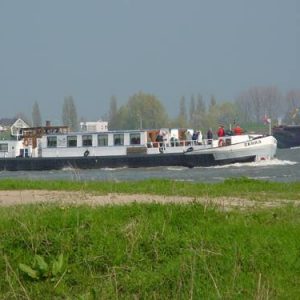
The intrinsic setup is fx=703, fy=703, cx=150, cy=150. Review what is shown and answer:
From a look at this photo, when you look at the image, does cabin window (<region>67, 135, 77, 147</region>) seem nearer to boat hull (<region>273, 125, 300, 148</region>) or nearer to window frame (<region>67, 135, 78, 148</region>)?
window frame (<region>67, 135, 78, 148</region>)

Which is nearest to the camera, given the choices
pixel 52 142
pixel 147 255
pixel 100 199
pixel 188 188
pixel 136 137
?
pixel 147 255

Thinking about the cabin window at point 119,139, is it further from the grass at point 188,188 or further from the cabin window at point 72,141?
the grass at point 188,188

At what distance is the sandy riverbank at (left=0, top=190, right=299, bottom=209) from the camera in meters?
11.9

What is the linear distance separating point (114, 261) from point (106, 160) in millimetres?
36458

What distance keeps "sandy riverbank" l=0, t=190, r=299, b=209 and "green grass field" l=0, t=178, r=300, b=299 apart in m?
2.30

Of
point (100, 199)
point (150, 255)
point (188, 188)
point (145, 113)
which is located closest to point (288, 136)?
point (145, 113)

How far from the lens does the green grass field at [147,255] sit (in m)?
7.18

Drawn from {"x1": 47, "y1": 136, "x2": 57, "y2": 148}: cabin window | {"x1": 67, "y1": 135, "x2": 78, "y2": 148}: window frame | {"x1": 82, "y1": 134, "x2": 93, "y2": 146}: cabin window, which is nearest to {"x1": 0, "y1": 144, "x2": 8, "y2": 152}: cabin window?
{"x1": 47, "y1": 136, "x2": 57, "y2": 148}: cabin window

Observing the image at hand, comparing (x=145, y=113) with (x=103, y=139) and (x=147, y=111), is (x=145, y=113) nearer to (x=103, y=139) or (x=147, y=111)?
(x=147, y=111)

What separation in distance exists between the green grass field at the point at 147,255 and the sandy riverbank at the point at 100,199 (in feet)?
Answer: 7.56

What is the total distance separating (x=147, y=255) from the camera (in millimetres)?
7832

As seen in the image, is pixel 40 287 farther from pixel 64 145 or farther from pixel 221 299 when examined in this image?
pixel 64 145

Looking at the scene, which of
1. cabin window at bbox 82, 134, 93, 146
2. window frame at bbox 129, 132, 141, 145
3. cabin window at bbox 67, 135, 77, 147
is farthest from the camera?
cabin window at bbox 67, 135, 77, 147

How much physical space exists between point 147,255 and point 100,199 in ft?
16.5
